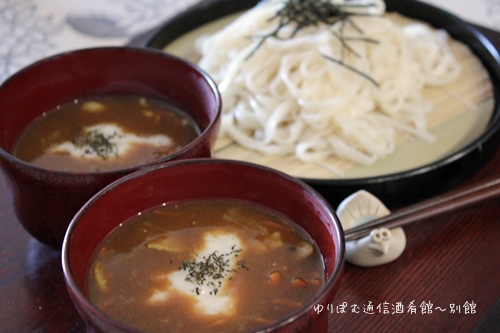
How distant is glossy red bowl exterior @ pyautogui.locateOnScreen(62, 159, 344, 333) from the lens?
3.50ft

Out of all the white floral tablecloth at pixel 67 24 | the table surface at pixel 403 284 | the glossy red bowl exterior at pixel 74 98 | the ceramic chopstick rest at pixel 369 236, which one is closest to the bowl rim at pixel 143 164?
the glossy red bowl exterior at pixel 74 98

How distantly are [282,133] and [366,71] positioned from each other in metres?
0.40

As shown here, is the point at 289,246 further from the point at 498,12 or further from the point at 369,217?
the point at 498,12

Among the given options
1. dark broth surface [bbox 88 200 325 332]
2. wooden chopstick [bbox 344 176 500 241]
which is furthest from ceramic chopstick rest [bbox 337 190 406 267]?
dark broth surface [bbox 88 200 325 332]

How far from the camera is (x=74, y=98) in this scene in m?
1.72

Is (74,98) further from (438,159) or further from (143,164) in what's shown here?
(438,159)

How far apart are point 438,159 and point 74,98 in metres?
1.09

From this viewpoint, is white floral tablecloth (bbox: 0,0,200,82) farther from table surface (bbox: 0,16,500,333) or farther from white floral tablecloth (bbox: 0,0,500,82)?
table surface (bbox: 0,16,500,333)

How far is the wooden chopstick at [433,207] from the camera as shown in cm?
143

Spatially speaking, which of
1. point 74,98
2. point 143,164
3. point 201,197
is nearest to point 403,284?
point 201,197

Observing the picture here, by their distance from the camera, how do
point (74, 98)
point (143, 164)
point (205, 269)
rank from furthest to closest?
point (74, 98) < point (143, 164) < point (205, 269)

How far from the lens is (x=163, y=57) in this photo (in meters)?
1.67

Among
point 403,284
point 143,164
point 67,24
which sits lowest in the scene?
point 67,24

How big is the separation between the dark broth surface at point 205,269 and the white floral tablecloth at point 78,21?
6.29 ft
